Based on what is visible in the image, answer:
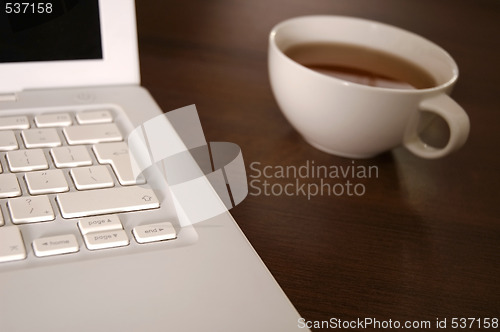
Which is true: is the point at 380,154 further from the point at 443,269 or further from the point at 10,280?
the point at 10,280

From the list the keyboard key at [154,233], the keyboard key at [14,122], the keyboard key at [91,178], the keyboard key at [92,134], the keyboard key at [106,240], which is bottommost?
the keyboard key at [154,233]

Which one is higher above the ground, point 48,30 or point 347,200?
point 48,30

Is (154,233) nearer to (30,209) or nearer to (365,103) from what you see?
(30,209)

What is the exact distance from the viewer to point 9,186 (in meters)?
0.31

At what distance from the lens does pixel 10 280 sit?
0.85 feet

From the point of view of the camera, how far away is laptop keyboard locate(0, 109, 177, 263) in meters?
0.28

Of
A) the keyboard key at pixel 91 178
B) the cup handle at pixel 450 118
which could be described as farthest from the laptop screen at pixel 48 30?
the cup handle at pixel 450 118

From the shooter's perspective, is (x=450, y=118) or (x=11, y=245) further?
(x=450, y=118)

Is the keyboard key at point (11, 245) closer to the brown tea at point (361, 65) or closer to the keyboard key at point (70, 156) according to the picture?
the keyboard key at point (70, 156)

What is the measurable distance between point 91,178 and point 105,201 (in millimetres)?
23

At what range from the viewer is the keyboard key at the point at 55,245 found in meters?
0.27

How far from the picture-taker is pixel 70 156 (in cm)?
34

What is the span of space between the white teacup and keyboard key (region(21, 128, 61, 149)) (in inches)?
6.5

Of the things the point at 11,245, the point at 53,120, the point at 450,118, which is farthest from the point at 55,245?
the point at 450,118
